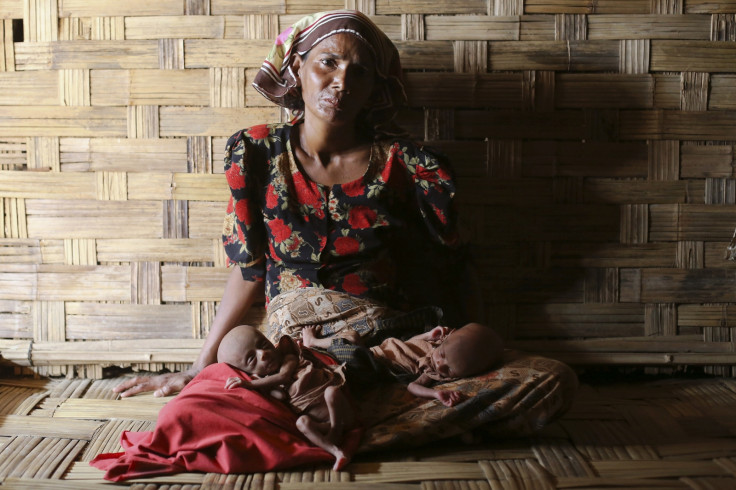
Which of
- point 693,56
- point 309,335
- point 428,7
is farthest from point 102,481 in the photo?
point 693,56

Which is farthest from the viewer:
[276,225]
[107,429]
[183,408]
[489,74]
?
[489,74]

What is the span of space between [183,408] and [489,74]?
5.00 ft

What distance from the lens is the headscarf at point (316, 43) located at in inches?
81.2

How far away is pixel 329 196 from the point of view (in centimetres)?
215

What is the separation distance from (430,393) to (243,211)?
0.84 metres

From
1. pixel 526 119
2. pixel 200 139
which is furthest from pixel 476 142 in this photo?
pixel 200 139

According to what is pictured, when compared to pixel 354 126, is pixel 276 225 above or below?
below

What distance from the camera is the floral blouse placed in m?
2.13

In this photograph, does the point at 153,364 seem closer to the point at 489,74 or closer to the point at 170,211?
the point at 170,211

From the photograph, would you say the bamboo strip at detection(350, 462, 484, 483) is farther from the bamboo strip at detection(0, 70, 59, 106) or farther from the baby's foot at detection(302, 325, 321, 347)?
the bamboo strip at detection(0, 70, 59, 106)

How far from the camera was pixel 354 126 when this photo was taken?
7.44 feet

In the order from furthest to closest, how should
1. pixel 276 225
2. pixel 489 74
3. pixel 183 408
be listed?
1. pixel 489 74
2. pixel 276 225
3. pixel 183 408

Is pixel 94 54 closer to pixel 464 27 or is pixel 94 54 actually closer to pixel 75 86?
pixel 75 86

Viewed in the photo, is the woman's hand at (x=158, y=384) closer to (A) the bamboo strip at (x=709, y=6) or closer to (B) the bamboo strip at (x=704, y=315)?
(B) the bamboo strip at (x=704, y=315)
